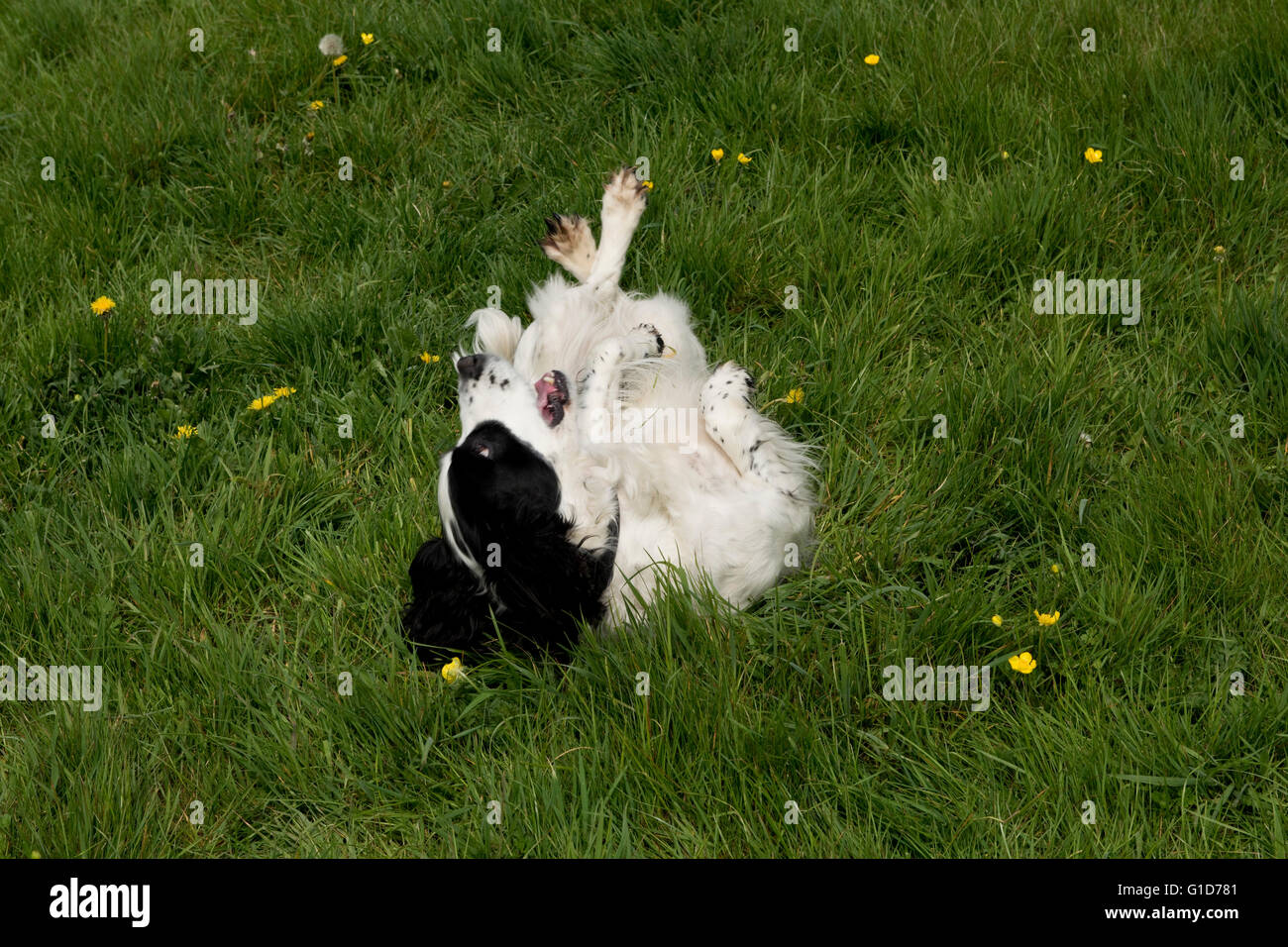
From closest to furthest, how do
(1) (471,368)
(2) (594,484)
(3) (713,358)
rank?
1. (2) (594,484)
2. (1) (471,368)
3. (3) (713,358)

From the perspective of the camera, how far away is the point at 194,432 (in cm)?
352

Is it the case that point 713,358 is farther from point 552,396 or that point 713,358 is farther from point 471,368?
point 471,368

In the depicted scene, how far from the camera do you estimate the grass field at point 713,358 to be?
8.15 ft

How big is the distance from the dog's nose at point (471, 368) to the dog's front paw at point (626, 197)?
2.88ft

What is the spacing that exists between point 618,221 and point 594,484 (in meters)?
1.21

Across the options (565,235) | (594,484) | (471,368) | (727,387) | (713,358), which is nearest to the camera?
(594,484)

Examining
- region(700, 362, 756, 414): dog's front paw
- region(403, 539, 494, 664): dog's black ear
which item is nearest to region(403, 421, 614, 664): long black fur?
region(403, 539, 494, 664): dog's black ear

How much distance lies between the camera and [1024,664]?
2.58 m

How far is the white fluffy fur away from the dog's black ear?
32 centimetres

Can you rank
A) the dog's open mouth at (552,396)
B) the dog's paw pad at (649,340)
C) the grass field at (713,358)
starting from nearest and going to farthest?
the grass field at (713,358)
the dog's open mouth at (552,396)
the dog's paw pad at (649,340)

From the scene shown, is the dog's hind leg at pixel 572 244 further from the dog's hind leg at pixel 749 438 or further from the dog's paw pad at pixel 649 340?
the dog's hind leg at pixel 749 438

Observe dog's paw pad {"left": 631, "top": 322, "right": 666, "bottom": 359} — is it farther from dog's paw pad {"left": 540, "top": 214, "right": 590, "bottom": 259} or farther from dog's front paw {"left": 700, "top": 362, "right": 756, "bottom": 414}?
dog's paw pad {"left": 540, "top": 214, "right": 590, "bottom": 259}

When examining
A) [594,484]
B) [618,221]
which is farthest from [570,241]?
[594,484]

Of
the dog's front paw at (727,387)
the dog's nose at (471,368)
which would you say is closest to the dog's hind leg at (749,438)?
the dog's front paw at (727,387)
